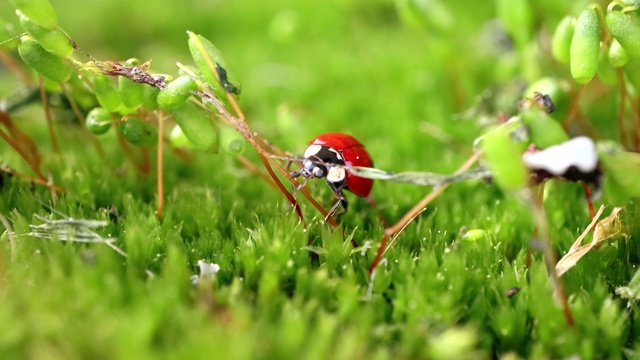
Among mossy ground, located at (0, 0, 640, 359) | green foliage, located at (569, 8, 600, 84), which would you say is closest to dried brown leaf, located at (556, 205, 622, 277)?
mossy ground, located at (0, 0, 640, 359)

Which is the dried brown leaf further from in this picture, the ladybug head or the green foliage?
the ladybug head

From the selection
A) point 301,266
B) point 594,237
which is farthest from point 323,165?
point 594,237

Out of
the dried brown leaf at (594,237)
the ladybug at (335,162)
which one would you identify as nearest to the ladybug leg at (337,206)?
the ladybug at (335,162)

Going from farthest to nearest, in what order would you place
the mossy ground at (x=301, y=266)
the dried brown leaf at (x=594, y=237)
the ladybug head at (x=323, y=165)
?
1. the ladybug head at (x=323, y=165)
2. the dried brown leaf at (x=594, y=237)
3. the mossy ground at (x=301, y=266)

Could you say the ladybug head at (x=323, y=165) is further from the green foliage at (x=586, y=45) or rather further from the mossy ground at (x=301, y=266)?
the green foliage at (x=586, y=45)

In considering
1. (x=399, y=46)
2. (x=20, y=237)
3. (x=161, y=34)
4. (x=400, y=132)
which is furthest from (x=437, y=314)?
(x=161, y=34)

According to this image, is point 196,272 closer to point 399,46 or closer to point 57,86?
point 57,86

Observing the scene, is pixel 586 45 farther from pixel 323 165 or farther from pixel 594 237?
pixel 323 165
